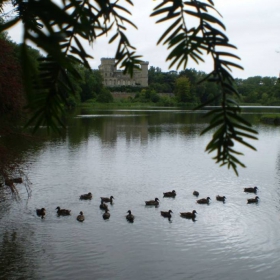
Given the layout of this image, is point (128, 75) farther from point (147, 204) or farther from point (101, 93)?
point (101, 93)

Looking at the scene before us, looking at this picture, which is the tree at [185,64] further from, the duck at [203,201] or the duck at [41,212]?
the duck at [203,201]

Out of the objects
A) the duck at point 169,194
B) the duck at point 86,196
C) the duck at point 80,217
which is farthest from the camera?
the duck at point 169,194

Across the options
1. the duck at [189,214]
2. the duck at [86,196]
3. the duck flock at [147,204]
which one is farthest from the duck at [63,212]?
the duck at [189,214]

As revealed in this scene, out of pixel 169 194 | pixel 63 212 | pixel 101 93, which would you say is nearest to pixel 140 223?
pixel 63 212

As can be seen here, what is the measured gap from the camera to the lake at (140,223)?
44.9 feet

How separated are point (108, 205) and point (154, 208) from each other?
7.08 ft

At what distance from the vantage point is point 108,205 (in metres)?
19.8

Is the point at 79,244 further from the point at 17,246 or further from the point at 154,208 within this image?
the point at 154,208

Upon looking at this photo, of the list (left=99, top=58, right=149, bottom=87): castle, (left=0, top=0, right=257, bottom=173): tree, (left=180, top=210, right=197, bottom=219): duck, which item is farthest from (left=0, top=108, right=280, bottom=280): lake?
(left=0, top=0, right=257, bottom=173): tree

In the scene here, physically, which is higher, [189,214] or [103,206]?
[103,206]

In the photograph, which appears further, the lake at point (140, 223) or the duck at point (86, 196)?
the duck at point (86, 196)

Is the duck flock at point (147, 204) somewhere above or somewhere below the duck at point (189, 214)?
above

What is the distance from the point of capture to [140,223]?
17781mm

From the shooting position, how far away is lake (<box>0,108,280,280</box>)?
44.9 feet
